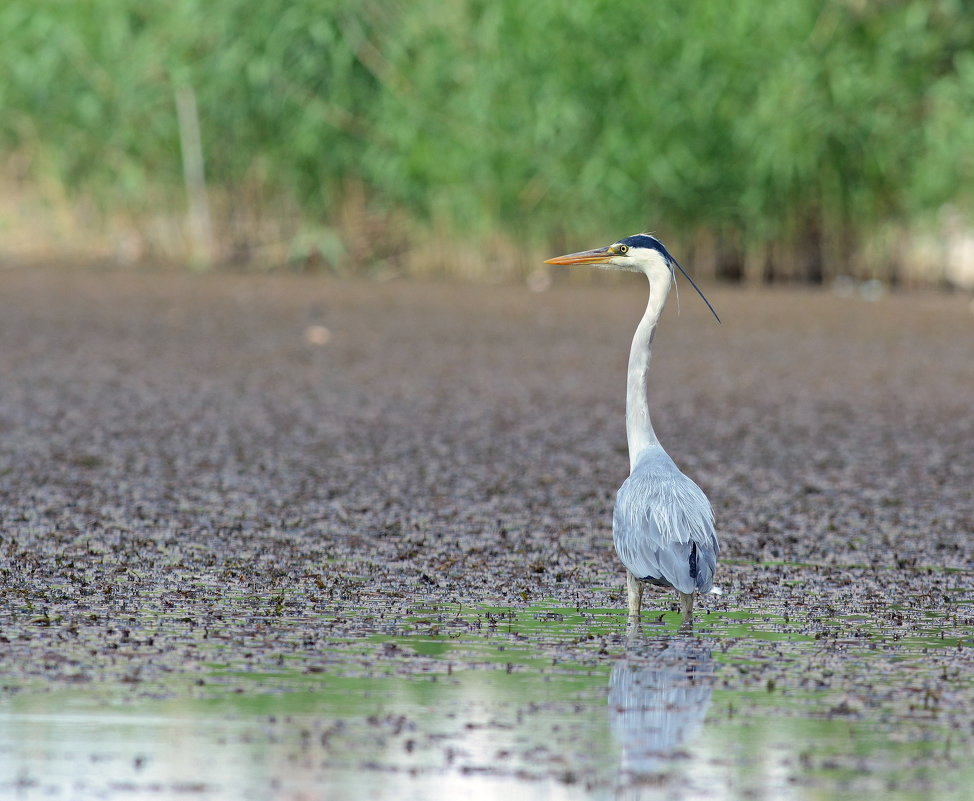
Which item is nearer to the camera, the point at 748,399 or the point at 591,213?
the point at 748,399

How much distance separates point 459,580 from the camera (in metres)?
4.42

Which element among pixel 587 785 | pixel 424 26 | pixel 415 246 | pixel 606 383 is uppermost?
pixel 424 26

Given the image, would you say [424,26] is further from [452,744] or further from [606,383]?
[452,744]

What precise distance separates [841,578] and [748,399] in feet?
12.5

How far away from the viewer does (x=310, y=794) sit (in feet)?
8.63

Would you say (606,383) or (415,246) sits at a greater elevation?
(415,246)

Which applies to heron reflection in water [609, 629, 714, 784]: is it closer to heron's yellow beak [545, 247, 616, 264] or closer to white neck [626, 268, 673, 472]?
white neck [626, 268, 673, 472]

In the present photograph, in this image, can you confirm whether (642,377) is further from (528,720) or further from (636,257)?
(528,720)

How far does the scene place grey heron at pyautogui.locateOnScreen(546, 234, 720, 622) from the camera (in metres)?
3.87

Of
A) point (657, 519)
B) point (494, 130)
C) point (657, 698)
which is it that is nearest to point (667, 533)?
point (657, 519)

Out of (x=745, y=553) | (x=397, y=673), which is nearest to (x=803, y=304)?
(x=745, y=553)

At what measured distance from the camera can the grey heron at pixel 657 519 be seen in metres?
3.87

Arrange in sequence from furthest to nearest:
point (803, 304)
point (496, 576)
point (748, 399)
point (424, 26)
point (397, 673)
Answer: point (424, 26)
point (803, 304)
point (748, 399)
point (496, 576)
point (397, 673)

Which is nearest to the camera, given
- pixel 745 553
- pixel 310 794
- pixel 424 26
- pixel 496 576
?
pixel 310 794
